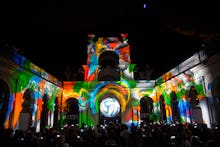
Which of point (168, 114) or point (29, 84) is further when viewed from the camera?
point (168, 114)

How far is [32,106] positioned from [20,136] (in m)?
6.13

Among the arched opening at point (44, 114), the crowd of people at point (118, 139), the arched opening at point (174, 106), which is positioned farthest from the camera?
the arched opening at point (174, 106)

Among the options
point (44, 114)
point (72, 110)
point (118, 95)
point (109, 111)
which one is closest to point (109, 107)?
point (109, 111)

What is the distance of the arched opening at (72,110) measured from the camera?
2286 centimetres

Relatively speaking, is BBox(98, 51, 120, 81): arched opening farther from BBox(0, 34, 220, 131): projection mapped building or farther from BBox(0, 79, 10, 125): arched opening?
BBox(0, 79, 10, 125): arched opening

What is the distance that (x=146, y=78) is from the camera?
1018 inches

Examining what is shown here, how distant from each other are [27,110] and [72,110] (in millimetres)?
9613

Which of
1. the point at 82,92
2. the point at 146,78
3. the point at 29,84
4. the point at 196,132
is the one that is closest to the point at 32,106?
the point at 29,84

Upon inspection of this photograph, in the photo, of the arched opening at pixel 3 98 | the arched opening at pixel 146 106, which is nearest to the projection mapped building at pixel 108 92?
the arched opening at pixel 3 98

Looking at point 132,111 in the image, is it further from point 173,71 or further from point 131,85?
point 173,71

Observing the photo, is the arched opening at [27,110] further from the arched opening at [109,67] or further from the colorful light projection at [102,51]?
the arched opening at [109,67]

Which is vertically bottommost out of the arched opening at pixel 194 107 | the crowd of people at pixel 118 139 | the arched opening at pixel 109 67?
the crowd of people at pixel 118 139

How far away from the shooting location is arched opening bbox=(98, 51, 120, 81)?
24.2m

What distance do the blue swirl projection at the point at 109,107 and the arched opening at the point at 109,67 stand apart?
304cm
